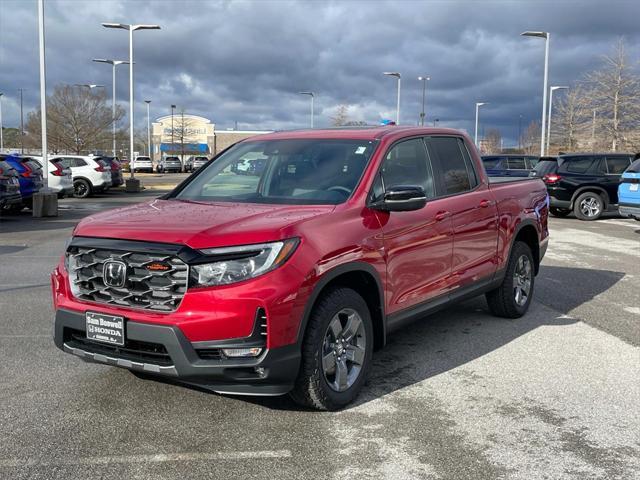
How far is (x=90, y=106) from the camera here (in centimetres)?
4731

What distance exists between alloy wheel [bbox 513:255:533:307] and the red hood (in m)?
3.14

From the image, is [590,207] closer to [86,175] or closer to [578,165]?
[578,165]

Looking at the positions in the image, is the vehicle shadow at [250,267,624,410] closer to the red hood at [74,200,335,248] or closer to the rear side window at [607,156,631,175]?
the red hood at [74,200,335,248]

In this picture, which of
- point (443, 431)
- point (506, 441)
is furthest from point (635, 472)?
point (443, 431)

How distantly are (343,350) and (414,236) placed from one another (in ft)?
3.44

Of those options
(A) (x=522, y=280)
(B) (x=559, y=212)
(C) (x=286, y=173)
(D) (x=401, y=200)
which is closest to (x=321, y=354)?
(D) (x=401, y=200)

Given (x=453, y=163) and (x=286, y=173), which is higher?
(x=453, y=163)

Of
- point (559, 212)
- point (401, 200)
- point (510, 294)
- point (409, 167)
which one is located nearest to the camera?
point (401, 200)

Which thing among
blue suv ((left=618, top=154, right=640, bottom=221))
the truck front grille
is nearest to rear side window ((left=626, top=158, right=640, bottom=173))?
blue suv ((left=618, top=154, right=640, bottom=221))

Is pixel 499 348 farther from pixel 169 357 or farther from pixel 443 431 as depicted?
pixel 169 357

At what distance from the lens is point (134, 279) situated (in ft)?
12.3

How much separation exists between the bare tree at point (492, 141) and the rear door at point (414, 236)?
223 feet

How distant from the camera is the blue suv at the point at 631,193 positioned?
13.8 metres

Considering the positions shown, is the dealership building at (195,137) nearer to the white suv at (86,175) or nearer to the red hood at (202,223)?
the white suv at (86,175)
